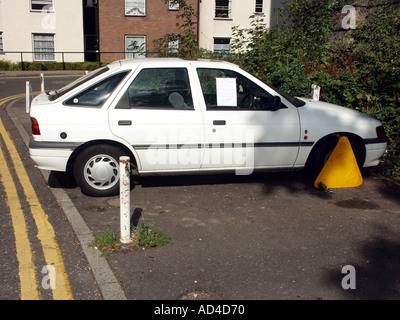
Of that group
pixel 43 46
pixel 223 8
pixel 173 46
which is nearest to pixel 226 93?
pixel 173 46

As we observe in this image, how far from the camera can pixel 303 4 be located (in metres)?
14.1

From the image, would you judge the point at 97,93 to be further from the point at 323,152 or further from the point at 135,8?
the point at 135,8

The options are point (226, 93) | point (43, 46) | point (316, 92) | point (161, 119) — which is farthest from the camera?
point (43, 46)

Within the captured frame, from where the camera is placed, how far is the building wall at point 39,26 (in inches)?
1190

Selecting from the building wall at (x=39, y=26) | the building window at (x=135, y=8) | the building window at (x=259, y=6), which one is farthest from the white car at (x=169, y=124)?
the building window at (x=259, y=6)

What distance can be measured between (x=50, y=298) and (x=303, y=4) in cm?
1234

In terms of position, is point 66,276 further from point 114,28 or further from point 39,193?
point 114,28

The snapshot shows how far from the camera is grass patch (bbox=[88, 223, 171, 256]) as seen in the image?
4.95 m

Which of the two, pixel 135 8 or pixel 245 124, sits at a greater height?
pixel 135 8

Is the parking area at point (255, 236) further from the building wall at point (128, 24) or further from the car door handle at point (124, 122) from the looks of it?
the building wall at point (128, 24)

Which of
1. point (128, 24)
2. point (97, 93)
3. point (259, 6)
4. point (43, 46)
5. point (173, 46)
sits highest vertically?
point (259, 6)

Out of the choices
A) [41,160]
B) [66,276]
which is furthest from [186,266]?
[41,160]

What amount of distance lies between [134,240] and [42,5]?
29412 millimetres

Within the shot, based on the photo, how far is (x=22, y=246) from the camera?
16.5 ft
